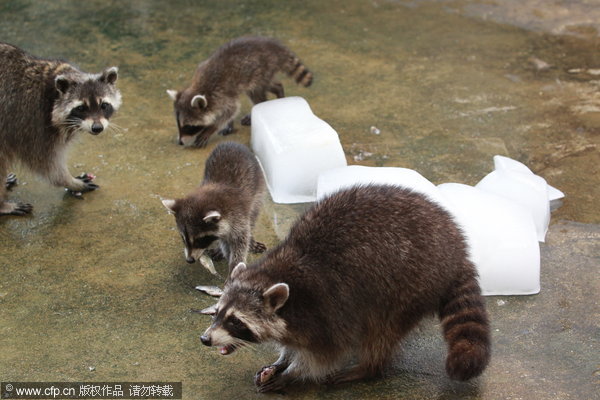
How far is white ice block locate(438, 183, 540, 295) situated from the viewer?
4.28 metres

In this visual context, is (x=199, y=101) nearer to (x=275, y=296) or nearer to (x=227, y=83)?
(x=227, y=83)

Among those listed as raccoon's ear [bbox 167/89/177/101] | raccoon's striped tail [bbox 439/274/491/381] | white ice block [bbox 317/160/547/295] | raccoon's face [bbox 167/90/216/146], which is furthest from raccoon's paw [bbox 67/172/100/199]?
raccoon's striped tail [bbox 439/274/491/381]

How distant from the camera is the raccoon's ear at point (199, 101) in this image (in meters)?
5.93

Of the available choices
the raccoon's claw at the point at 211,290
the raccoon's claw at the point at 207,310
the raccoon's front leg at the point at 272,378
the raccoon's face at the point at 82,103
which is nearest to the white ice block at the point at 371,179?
the raccoon's claw at the point at 211,290

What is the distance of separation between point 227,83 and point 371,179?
182 cm

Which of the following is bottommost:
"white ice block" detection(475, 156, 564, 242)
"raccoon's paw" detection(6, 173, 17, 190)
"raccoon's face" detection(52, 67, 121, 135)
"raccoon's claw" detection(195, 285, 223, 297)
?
"raccoon's paw" detection(6, 173, 17, 190)

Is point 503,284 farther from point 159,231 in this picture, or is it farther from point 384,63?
point 384,63

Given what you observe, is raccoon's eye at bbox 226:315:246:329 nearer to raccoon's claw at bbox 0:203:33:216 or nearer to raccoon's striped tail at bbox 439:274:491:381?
raccoon's striped tail at bbox 439:274:491:381

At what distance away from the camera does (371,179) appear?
15.6 feet

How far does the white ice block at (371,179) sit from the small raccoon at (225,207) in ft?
1.35

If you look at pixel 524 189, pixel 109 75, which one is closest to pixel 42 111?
pixel 109 75

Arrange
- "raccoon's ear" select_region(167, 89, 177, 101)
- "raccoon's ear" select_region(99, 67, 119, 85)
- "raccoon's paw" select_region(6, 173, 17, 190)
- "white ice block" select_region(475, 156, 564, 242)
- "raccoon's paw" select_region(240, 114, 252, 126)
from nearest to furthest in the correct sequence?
"white ice block" select_region(475, 156, 564, 242), "raccoon's ear" select_region(99, 67, 119, 85), "raccoon's paw" select_region(6, 173, 17, 190), "raccoon's ear" select_region(167, 89, 177, 101), "raccoon's paw" select_region(240, 114, 252, 126)

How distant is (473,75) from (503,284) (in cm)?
283

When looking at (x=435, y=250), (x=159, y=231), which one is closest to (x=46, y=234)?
(x=159, y=231)
